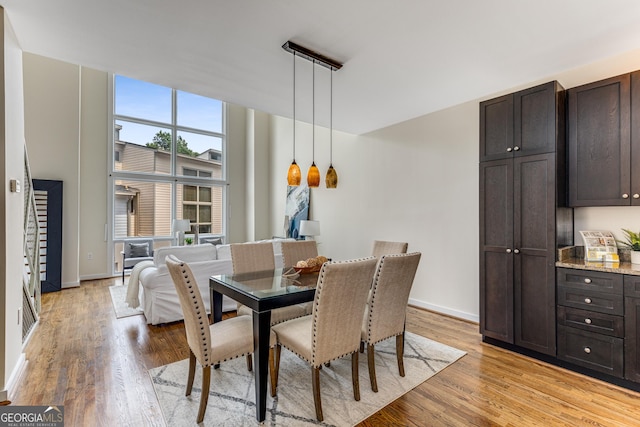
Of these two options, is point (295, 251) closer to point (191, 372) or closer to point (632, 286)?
point (191, 372)

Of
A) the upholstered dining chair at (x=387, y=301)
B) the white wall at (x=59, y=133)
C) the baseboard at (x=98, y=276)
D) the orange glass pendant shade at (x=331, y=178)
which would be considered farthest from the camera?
the baseboard at (x=98, y=276)

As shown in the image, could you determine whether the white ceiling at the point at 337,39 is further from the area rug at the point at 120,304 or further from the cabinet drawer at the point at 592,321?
the area rug at the point at 120,304

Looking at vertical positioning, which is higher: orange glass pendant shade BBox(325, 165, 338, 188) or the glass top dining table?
orange glass pendant shade BBox(325, 165, 338, 188)

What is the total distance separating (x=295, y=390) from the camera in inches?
91.1

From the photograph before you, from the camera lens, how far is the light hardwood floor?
202cm

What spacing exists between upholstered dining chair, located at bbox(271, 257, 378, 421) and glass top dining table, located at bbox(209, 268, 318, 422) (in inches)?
9.6

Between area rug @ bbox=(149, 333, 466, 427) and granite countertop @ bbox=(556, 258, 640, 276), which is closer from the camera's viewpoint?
area rug @ bbox=(149, 333, 466, 427)

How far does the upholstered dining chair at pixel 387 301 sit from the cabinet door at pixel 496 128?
1531 mm

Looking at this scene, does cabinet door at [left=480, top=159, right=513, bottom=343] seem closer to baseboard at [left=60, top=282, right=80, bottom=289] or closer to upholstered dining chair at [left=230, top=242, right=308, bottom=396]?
upholstered dining chair at [left=230, top=242, right=308, bottom=396]

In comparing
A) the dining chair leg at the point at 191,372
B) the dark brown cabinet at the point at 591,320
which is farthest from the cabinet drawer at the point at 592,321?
the dining chair leg at the point at 191,372

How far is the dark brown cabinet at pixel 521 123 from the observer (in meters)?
2.73

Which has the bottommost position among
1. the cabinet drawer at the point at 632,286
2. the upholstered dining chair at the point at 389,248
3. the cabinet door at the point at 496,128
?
the cabinet drawer at the point at 632,286

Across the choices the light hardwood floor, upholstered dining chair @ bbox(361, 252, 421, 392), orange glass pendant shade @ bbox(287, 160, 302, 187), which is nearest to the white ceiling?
orange glass pendant shade @ bbox(287, 160, 302, 187)

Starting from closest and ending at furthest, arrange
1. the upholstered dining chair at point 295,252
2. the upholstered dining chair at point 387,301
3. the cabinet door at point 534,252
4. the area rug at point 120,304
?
the upholstered dining chair at point 387,301, the cabinet door at point 534,252, the upholstered dining chair at point 295,252, the area rug at point 120,304
